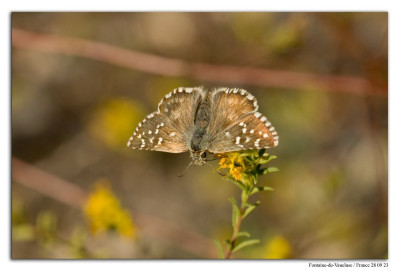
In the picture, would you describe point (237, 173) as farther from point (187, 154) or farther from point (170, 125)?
point (187, 154)

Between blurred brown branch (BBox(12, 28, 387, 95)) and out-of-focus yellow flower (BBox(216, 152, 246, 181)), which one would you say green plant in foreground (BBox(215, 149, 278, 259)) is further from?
blurred brown branch (BBox(12, 28, 387, 95))

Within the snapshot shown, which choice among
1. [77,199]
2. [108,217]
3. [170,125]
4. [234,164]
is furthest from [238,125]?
[77,199]

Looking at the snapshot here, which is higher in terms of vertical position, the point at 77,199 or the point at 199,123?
the point at 199,123

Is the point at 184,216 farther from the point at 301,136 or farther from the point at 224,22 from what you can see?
the point at 224,22

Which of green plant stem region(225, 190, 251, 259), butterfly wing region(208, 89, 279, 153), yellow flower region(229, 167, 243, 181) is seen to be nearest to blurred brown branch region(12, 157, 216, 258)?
green plant stem region(225, 190, 251, 259)

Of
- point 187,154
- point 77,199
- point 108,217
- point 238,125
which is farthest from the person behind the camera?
point 187,154

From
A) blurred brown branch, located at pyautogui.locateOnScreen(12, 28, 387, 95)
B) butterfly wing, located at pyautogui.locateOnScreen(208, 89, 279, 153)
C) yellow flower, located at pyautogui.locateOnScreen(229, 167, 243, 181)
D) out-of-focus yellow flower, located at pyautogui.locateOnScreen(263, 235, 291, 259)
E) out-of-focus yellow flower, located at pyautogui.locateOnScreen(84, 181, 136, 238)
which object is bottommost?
out-of-focus yellow flower, located at pyautogui.locateOnScreen(263, 235, 291, 259)

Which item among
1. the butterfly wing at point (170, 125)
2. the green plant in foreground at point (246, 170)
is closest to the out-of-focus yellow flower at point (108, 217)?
the butterfly wing at point (170, 125)
